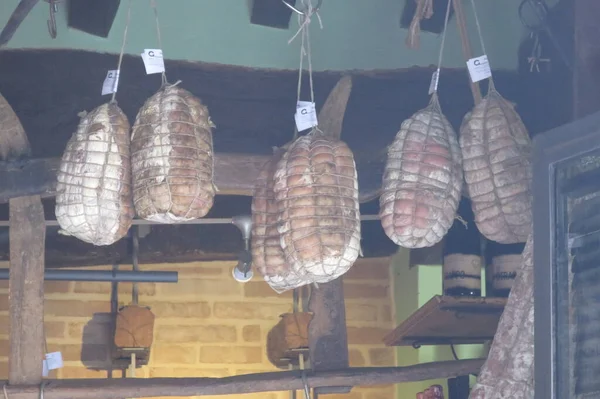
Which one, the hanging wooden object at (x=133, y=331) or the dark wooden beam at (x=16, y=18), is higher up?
the dark wooden beam at (x=16, y=18)

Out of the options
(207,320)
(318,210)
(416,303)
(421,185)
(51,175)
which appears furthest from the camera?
(207,320)

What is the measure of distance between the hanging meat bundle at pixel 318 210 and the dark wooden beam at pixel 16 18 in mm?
1131

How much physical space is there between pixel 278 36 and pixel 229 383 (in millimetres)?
1450

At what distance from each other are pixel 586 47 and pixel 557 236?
931mm

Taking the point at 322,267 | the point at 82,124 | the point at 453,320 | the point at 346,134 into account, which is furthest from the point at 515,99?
the point at 82,124

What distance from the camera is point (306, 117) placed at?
3207 mm

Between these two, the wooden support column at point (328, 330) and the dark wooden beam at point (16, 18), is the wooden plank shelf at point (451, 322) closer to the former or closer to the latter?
the wooden support column at point (328, 330)

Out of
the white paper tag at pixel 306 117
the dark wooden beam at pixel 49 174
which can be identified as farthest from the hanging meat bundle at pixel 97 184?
the white paper tag at pixel 306 117

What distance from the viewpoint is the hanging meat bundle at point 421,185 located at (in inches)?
118

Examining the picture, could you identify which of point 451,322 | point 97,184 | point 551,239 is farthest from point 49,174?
point 551,239

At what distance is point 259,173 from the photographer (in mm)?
3301

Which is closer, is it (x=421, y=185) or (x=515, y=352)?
(x=515, y=352)

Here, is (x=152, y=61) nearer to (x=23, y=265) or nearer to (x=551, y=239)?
Result: (x=23, y=265)

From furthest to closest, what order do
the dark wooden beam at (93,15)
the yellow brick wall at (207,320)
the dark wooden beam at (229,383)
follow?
the yellow brick wall at (207,320) → the dark wooden beam at (93,15) → the dark wooden beam at (229,383)
